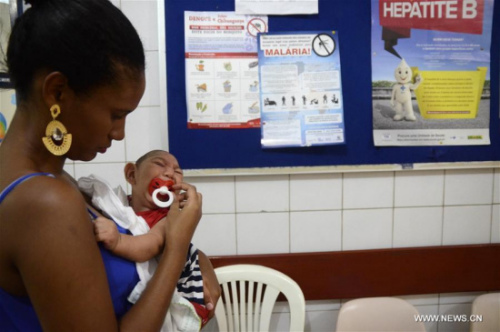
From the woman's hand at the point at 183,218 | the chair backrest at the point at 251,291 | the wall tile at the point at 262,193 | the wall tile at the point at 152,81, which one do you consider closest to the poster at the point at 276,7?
the wall tile at the point at 152,81

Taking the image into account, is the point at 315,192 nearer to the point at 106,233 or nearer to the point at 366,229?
the point at 366,229

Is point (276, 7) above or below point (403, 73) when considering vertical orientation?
above

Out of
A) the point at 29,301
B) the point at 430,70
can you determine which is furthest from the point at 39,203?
the point at 430,70

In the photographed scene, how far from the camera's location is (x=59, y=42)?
645mm

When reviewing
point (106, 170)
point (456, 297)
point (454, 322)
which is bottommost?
point (454, 322)

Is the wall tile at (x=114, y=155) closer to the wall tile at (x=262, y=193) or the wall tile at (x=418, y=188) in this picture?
the wall tile at (x=262, y=193)

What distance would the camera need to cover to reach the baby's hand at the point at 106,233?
78 centimetres

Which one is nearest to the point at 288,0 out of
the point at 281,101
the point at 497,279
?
the point at 281,101

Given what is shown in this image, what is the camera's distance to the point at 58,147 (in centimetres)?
70

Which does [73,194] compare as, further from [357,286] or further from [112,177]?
[357,286]

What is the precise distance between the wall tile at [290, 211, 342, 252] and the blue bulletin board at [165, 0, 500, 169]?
27cm

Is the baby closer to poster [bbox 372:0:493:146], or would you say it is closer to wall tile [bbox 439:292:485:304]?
poster [bbox 372:0:493:146]

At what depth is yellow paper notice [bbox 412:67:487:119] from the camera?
1.86m

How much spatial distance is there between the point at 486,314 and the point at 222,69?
5.53 ft
